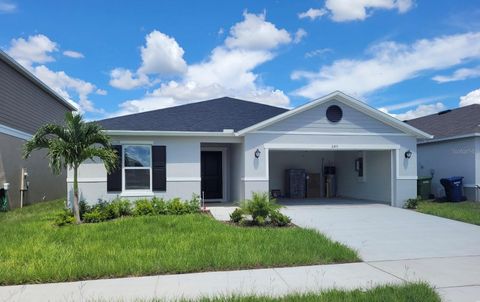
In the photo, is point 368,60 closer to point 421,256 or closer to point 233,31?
point 233,31

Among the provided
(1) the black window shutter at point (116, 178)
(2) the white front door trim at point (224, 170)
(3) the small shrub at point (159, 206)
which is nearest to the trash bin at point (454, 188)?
(2) the white front door trim at point (224, 170)

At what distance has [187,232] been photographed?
30.9 ft

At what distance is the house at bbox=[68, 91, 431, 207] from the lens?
13916 millimetres

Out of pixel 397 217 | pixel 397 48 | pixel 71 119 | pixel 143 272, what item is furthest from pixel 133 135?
pixel 397 48

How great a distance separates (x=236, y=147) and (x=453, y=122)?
11790mm

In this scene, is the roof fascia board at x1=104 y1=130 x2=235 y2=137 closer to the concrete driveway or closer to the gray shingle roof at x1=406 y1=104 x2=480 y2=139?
the concrete driveway

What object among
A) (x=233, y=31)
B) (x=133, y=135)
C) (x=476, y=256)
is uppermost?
(x=233, y=31)

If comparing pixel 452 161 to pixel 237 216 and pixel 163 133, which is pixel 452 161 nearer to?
pixel 237 216

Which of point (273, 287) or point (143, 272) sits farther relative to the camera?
point (143, 272)

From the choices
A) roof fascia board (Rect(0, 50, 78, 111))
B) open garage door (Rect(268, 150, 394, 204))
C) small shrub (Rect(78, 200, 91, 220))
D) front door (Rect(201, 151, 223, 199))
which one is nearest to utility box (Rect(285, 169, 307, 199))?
open garage door (Rect(268, 150, 394, 204))

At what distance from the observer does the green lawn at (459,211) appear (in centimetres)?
1229

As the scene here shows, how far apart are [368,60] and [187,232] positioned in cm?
1084

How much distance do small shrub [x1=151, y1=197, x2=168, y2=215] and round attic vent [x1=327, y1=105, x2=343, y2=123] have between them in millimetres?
6804

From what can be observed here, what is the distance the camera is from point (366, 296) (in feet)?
17.0
